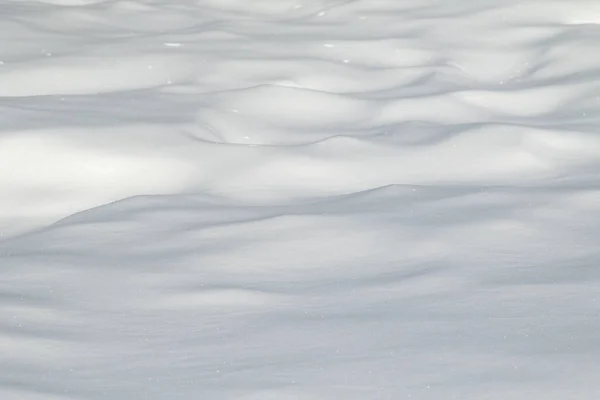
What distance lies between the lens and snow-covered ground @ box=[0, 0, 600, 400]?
119cm

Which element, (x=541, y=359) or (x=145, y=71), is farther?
(x=145, y=71)

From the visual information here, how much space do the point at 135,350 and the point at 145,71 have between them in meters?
1.76

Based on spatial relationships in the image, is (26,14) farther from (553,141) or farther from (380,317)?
(380,317)

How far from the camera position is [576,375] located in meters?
1.12

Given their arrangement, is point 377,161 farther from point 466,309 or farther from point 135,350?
point 135,350

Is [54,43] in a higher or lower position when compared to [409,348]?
lower

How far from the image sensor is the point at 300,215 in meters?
1.73

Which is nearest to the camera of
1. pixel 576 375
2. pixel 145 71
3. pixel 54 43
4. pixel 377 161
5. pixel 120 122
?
pixel 576 375

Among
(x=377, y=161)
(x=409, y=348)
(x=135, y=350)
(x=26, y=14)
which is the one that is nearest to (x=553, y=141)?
(x=377, y=161)

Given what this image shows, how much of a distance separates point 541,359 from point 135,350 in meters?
0.48

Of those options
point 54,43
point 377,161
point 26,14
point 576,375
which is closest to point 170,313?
point 576,375

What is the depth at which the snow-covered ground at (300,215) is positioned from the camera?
119 cm

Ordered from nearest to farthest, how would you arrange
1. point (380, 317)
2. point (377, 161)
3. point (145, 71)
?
point (380, 317) < point (377, 161) < point (145, 71)

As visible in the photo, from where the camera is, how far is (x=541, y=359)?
1161 millimetres
